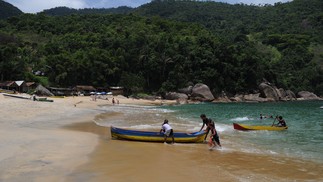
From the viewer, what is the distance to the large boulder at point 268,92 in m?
92.2

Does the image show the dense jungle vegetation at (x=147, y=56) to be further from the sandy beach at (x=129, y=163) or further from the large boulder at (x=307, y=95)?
the sandy beach at (x=129, y=163)

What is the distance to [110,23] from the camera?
135 m

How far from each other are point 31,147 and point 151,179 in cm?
654

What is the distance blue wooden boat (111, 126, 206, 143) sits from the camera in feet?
59.6

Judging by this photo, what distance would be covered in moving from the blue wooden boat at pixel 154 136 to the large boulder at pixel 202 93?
65379 millimetres

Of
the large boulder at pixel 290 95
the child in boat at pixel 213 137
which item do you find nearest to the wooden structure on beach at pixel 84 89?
the large boulder at pixel 290 95

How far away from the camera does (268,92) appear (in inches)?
3644

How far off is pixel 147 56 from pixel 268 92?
36.2 meters

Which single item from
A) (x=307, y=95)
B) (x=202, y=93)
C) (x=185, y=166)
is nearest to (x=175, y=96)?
(x=202, y=93)

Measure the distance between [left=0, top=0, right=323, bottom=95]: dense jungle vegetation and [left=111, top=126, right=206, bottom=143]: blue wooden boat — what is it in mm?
65177

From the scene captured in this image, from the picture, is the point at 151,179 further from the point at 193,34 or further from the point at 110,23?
the point at 110,23

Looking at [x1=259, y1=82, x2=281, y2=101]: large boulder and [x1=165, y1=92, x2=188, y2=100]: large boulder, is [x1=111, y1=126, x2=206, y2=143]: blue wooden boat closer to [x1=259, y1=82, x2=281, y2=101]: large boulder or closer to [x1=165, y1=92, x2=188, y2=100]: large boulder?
[x1=165, y1=92, x2=188, y2=100]: large boulder

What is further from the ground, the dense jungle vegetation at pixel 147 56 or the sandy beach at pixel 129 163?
the dense jungle vegetation at pixel 147 56

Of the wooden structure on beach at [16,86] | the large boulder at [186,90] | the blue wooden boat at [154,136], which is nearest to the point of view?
the blue wooden boat at [154,136]
